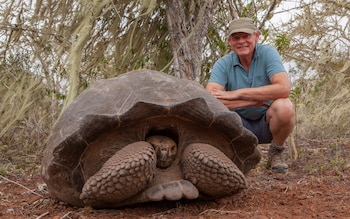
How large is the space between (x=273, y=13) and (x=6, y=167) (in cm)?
283

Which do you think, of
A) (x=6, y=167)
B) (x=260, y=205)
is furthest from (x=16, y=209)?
(x=6, y=167)

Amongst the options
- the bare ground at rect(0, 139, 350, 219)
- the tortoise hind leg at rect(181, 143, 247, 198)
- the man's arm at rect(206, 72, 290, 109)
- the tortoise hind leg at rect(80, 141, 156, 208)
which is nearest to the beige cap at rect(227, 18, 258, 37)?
the man's arm at rect(206, 72, 290, 109)

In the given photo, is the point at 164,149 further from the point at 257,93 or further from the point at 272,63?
the point at 272,63

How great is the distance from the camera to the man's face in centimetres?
377

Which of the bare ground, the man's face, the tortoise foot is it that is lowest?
the bare ground

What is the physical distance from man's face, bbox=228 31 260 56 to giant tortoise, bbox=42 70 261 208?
1348 millimetres

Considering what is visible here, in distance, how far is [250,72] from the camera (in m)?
3.83

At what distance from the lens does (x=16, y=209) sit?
2596 mm

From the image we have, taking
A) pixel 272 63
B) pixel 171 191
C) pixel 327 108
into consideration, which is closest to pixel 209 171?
pixel 171 191

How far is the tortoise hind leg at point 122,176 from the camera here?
2.07 meters

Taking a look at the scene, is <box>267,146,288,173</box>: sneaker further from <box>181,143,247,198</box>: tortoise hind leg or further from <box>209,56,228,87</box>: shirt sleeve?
<box>181,143,247,198</box>: tortoise hind leg

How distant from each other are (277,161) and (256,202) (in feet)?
4.52

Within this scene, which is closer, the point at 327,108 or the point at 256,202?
the point at 256,202

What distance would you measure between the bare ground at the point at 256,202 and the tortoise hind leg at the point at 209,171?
0.11 metres
